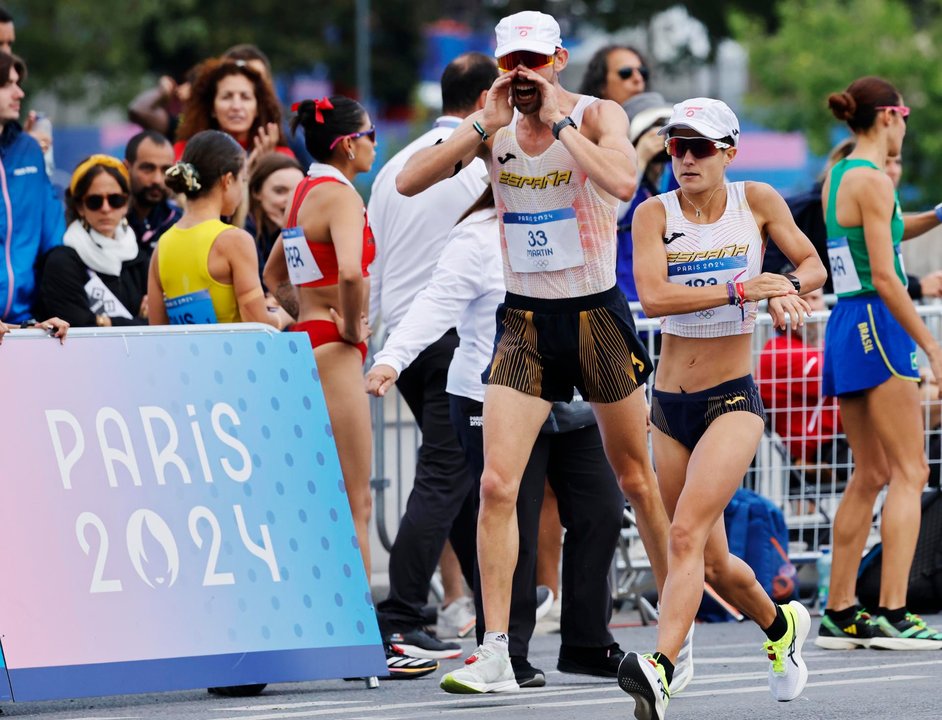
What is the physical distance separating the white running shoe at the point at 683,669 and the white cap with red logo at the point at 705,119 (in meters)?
1.76

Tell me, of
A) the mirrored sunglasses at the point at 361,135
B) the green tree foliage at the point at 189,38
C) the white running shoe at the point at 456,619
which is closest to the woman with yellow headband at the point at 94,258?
the mirrored sunglasses at the point at 361,135

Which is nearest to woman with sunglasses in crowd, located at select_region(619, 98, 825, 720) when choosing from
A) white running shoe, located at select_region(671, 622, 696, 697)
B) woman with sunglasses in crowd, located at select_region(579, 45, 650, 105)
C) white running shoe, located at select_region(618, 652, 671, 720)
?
white running shoe, located at select_region(671, 622, 696, 697)

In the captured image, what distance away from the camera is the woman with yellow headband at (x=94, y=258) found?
8.84 metres

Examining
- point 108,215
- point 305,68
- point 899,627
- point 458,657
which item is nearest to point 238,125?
point 108,215

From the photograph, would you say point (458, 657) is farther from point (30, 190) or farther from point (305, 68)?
point (305, 68)

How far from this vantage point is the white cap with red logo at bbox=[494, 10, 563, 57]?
662cm

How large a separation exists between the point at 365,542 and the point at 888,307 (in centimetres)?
250

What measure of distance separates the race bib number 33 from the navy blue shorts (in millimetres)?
591

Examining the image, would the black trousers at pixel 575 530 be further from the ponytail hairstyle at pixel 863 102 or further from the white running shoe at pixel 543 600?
the ponytail hairstyle at pixel 863 102

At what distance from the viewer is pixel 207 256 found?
7.75 metres

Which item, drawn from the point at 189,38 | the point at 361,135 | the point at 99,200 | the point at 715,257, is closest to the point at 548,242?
the point at 715,257

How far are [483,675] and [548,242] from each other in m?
1.53

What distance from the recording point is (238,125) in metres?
10.2

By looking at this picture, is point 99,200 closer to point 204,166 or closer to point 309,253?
point 204,166
